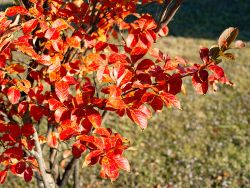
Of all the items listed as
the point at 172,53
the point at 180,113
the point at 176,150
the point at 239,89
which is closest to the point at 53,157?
the point at 176,150

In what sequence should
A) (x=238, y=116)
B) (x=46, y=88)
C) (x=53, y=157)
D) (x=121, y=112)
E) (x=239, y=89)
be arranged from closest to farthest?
(x=121, y=112), (x=53, y=157), (x=238, y=116), (x=46, y=88), (x=239, y=89)

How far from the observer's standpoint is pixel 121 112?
95.3 inches

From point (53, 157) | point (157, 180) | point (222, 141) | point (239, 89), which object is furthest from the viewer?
point (239, 89)

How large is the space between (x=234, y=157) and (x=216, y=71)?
200 inches

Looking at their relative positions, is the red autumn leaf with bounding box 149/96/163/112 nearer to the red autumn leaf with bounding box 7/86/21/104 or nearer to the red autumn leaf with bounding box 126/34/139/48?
the red autumn leaf with bounding box 126/34/139/48

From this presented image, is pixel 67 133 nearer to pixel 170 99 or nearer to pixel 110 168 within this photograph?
pixel 110 168

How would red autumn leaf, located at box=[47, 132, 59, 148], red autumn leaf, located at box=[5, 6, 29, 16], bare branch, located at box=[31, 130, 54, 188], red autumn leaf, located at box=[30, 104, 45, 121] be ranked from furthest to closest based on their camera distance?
1. red autumn leaf, located at box=[47, 132, 59, 148]
2. bare branch, located at box=[31, 130, 54, 188]
3. red autumn leaf, located at box=[30, 104, 45, 121]
4. red autumn leaf, located at box=[5, 6, 29, 16]

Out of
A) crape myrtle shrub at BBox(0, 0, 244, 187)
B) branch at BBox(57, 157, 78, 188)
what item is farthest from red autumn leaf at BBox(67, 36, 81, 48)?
branch at BBox(57, 157, 78, 188)

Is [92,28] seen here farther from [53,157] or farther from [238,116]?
[238,116]

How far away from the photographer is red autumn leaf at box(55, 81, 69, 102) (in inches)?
90.7

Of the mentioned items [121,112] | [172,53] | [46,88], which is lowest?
[172,53]

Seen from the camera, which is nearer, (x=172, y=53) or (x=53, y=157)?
(x=53, y=157)

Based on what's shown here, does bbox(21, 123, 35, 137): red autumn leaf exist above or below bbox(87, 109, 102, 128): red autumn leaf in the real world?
below

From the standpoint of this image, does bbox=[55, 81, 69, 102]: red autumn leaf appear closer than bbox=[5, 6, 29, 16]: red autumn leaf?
Yes
